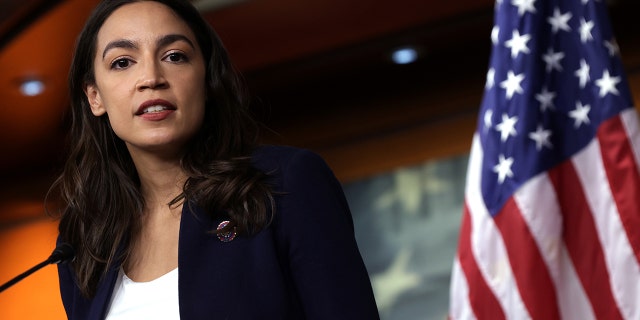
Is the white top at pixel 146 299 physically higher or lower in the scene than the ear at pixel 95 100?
lower

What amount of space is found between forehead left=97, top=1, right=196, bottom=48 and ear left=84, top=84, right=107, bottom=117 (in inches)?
3.7

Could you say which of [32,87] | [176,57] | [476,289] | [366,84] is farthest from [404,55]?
[176,57]

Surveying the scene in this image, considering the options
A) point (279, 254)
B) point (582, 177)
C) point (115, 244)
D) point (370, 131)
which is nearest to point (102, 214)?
point (115, 244)

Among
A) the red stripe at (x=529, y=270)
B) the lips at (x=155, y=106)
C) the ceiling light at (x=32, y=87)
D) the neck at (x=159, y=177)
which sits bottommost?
the red stripe at (x=529, y=270)

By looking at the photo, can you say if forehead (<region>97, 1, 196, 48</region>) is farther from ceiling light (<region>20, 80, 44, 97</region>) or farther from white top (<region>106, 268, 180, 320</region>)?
ceiling light (<region>20, 80, 44, 97</region>)

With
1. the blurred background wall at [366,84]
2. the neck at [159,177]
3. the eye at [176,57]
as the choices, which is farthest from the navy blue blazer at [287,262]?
the blurred background wall at [366,84]

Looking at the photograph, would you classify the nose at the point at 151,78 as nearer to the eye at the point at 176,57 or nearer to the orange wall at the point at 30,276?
the eye at the point at 176,57

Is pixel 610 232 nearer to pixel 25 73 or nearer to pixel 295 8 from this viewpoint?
pixel 295 8

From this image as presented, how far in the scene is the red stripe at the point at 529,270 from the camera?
75.3 inches

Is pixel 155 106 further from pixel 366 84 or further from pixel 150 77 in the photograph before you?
pixel 366 84

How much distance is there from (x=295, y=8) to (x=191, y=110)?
318 centimetres

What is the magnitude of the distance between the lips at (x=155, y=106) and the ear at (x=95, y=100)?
0.69ft

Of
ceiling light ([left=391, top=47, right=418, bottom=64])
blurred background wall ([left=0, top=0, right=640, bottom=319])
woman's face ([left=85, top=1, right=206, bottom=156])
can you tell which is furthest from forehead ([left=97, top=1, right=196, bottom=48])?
ceiling light ([left=391, top=47, right=418, bottom=64])

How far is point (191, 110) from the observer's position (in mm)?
1763
